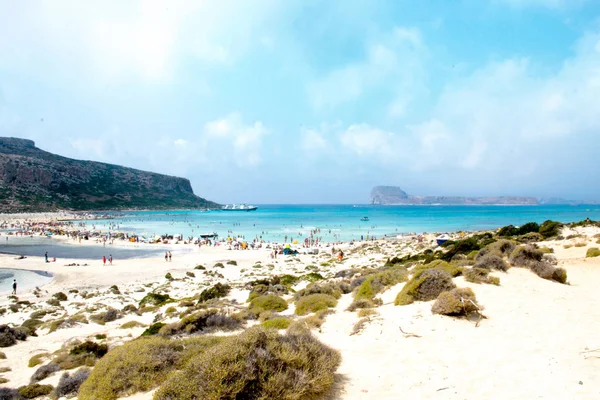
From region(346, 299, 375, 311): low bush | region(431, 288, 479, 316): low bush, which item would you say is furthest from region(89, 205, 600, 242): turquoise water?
region(431, 288, 479, 316): low bush

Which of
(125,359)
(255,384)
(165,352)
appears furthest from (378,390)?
(125,359)

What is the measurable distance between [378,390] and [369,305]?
15.6 feet

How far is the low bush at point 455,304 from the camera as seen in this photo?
7488 mm

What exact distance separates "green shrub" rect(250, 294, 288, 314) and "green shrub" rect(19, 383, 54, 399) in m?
5.79

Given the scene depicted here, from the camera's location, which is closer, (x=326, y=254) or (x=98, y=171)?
(x=326, y=254)

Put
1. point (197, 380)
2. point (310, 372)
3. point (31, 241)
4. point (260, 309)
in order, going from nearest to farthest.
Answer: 1. point (197, 380)
2. point (310, 372)
3. point (260, 309)
4. point (31, 241)

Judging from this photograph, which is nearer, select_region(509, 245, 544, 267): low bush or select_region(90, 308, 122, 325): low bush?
select_region(509, 245, 544, 267): low bush

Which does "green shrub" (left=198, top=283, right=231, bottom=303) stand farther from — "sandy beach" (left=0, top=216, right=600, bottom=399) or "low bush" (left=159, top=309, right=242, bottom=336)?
"low bush" (left=159, top=309, right=242, bottom=336)

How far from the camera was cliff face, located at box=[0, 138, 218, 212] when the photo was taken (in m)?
111

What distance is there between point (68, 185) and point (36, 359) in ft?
497

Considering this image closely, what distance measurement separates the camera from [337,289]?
1280 cm

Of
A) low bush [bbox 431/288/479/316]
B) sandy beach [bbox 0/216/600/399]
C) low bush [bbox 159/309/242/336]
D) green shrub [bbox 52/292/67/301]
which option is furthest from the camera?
green shrub [bbox 52/292/67/301]

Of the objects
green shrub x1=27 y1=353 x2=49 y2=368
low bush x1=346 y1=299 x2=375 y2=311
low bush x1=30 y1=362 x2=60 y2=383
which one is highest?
low bush x1=346 y1=299 x2=375 y2=311

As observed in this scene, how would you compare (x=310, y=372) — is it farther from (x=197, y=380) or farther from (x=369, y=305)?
(x=369, y=305)
